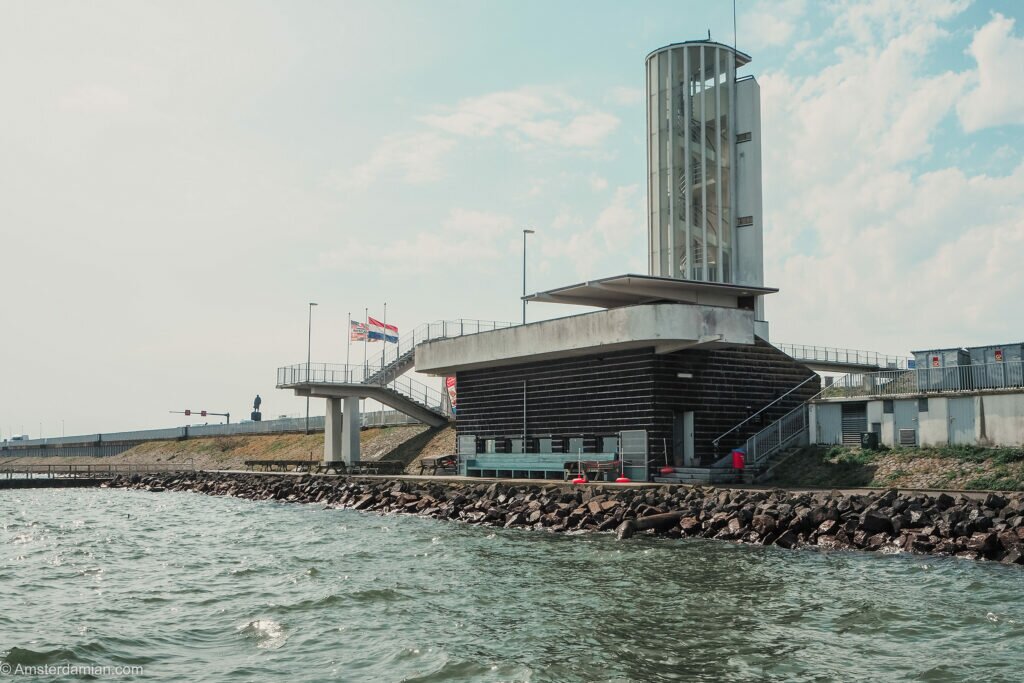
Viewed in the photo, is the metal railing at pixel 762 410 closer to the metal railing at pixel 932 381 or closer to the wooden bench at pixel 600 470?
the metal railing at pixel 932 381

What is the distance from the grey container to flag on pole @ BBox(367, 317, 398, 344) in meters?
41.3

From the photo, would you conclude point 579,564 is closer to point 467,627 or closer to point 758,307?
point 467,627

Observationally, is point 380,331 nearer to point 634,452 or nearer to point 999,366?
point 634,452

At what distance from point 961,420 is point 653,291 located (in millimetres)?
13742

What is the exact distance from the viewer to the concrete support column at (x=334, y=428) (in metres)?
62.2

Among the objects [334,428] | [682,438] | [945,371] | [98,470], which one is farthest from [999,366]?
[98,470]

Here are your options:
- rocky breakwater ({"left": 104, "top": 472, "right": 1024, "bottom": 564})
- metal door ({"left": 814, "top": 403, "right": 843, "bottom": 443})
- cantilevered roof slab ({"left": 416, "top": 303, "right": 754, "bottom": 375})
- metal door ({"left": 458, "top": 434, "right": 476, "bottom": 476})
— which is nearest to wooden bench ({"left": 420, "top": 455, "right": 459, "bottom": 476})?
metal door ({"left": 458, "top": 434, "right": 476, "bottom": 476})

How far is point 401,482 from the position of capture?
44.5 meters

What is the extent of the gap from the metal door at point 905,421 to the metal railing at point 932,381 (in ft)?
1.46

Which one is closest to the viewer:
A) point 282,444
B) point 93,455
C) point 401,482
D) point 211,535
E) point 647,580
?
point 647,580

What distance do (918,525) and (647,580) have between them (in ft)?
27.3

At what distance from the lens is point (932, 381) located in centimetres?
3519

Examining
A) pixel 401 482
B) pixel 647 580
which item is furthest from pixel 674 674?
pixel 401 482

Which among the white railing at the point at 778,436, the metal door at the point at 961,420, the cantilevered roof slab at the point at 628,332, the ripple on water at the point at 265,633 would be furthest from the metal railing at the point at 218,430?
the ripple on water at the point at 265,633
